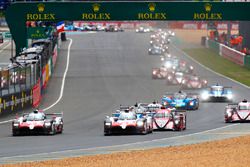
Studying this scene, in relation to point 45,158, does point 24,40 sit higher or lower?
higher

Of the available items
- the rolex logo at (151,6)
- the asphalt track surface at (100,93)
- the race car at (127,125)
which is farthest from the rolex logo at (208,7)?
the race car at (127,125)

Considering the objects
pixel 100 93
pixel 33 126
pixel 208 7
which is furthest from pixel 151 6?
pixel 33 126

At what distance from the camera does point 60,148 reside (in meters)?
34.1

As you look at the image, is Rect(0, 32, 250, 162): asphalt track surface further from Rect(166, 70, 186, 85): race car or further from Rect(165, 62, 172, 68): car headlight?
Rect(165, 62, 172, 68): car headlight

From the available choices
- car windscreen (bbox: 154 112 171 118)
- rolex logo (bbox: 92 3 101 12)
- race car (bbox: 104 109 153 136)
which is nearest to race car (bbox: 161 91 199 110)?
car windscreen (bbox: 154 112 171 118)

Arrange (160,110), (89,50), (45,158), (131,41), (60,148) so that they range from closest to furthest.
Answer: (45,158), (60,148), (160,110), (89,50), (131,41)

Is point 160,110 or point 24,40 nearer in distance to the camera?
point 160,110

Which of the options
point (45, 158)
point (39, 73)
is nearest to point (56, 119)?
point (45, 158)

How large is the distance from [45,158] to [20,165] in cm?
234

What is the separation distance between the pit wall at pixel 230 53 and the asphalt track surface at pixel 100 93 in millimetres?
4379

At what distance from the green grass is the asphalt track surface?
143 centimetres

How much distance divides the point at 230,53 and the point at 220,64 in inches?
249

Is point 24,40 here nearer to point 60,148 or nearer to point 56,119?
Answer: point 56,119

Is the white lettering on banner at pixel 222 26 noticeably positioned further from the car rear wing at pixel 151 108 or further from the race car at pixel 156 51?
the car rear wing at pixel 151 108
